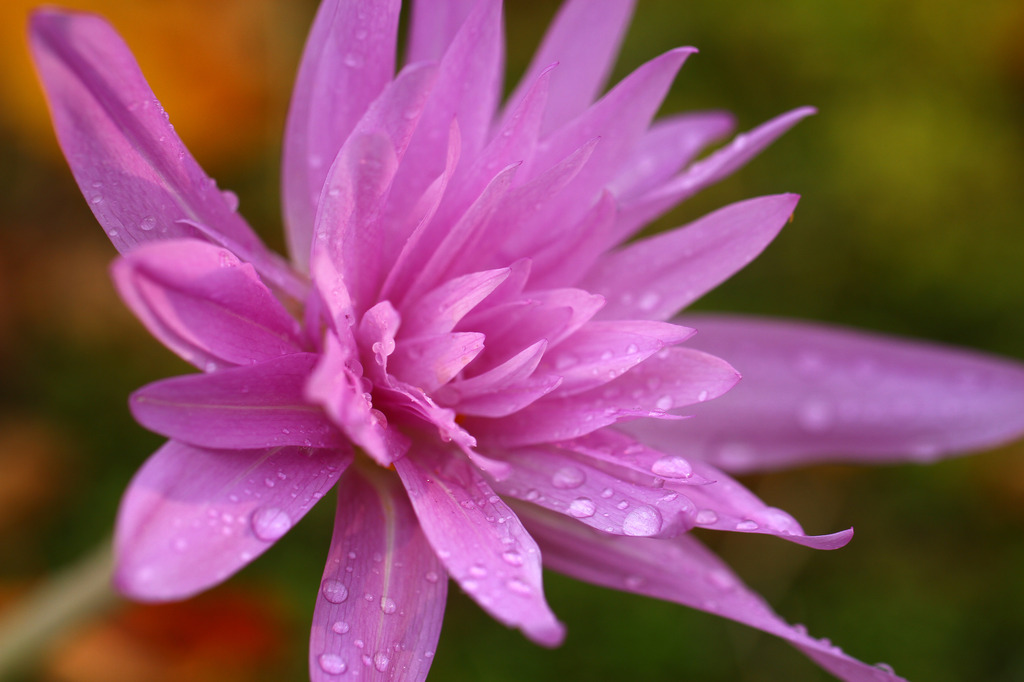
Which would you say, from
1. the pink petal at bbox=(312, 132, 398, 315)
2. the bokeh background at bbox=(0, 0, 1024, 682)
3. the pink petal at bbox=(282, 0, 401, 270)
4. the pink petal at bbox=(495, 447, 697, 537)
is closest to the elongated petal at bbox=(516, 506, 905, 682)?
the pink petal at bbox=(495, 447, 697, 537)

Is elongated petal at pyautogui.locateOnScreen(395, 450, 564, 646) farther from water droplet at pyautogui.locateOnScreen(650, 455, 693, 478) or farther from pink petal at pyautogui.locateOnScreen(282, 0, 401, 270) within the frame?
pink petal at pyautogui.locateOnScreen(282, 0, 401, 270)

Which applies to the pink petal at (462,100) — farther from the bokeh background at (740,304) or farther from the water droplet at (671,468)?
the bokeh background at (740,304)

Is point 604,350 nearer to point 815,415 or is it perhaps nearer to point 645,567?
point 645,567

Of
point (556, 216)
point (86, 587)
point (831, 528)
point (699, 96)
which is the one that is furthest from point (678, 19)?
point (86, 587)

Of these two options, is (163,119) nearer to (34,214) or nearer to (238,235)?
(238,235)

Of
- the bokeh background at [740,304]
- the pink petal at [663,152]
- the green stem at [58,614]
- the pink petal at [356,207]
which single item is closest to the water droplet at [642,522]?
the pink petal at [356,207]

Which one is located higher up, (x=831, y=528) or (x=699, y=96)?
(x=699, y=96)
